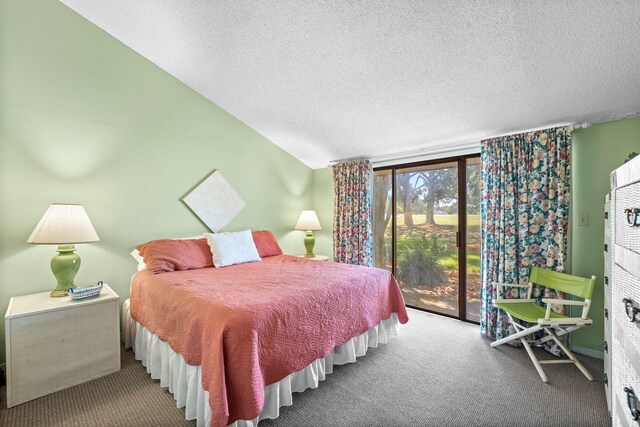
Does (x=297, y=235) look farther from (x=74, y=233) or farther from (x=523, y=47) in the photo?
(x=523, y=47)

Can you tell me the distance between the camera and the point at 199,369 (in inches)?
62.6

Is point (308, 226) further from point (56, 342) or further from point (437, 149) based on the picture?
point (56, 342)

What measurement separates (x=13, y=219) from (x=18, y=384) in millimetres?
1235

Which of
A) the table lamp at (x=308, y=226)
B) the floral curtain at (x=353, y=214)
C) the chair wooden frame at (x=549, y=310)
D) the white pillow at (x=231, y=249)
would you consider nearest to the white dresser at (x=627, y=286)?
the chair wooden frame at (x=549, y=310)

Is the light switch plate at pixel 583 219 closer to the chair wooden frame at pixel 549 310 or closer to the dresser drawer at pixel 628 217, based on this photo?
the chair wooden frame at pixel 549 310

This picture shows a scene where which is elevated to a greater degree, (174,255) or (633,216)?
(633,216)

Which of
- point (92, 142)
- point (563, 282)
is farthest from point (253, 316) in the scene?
point (563, 282)

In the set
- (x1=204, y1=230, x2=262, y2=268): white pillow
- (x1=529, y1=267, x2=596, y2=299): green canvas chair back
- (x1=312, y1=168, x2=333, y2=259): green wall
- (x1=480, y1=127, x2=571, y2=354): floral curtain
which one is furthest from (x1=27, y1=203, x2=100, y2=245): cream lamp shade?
(x1=529, y1=267, x2=596, y2=299): green canvas chair back

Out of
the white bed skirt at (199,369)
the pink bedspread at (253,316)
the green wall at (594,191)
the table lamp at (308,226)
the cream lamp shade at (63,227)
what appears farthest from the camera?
the table lamp at (308,226)

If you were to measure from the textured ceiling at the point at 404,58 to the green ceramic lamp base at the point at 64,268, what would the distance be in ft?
6.75

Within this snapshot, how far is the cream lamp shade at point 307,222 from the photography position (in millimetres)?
4160

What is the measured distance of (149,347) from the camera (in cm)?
213

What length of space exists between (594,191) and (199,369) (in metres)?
3.41

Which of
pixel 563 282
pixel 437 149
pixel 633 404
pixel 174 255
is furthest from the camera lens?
pixel 437 149
